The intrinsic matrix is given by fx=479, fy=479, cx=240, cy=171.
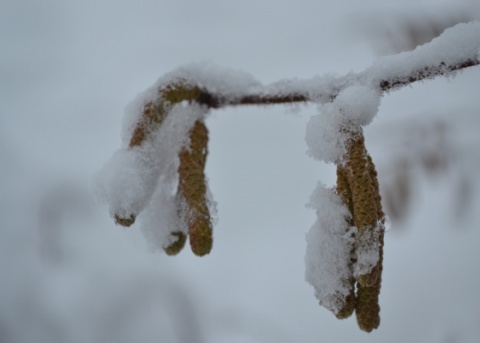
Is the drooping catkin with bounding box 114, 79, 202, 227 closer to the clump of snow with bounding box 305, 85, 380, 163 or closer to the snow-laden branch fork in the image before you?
the snow-laden branch fork

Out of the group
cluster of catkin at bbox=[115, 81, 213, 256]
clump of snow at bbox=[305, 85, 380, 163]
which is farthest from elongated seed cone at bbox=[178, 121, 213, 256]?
clump of snow at bbox=[305, 85, 380, 163]

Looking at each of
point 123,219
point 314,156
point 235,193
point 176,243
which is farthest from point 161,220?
point 235,193

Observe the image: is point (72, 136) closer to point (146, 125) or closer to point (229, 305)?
point (229, 305)

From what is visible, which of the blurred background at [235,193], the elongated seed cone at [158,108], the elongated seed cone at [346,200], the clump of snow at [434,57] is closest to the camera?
the clump of snow at [434,57]

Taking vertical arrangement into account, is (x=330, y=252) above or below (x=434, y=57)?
below

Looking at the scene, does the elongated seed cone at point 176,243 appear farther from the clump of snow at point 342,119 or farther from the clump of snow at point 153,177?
the clump of snow at point 342,119

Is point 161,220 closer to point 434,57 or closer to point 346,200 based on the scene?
point 346,200

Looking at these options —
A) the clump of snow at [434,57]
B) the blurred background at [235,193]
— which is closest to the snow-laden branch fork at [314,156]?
the clump of snow at [434,57]
